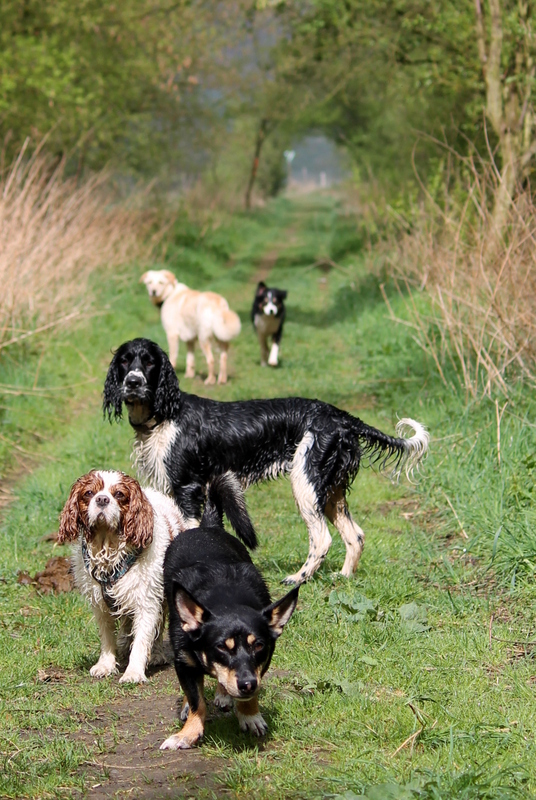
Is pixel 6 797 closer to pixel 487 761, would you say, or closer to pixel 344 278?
pixel 487 761

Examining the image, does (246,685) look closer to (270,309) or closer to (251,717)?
(251,717)

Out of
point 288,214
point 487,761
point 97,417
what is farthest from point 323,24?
point 288,214

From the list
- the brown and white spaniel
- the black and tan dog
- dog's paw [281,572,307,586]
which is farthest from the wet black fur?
the black and tan dog

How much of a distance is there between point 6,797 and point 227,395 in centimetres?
747

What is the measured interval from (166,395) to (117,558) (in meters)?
1.58

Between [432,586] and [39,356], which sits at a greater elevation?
[39,356]

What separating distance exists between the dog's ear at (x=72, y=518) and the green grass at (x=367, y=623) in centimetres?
73

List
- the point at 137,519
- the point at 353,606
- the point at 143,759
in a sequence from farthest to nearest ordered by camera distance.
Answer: the point at 353,606
the point at 137,519
the point at 143,759

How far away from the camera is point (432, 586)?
575cm

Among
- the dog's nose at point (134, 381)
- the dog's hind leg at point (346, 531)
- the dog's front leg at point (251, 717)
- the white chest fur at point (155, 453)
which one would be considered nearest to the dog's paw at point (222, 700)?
the dog's front leg at point (251, 717)

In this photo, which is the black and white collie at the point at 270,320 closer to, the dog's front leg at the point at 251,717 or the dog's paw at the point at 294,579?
the dog's paw at the point at 294,579

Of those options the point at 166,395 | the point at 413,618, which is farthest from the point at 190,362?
the point at 413,618

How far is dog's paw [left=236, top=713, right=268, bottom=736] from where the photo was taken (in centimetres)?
387

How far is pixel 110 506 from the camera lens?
14.7 ft
